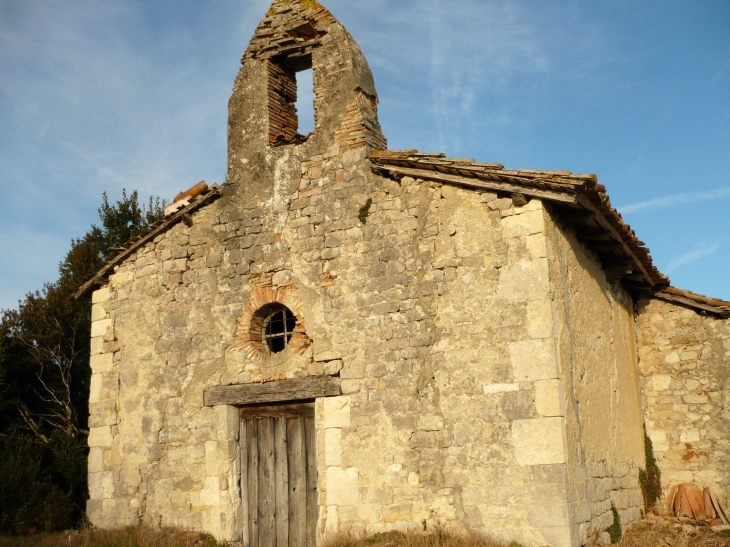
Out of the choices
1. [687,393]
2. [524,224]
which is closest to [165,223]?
[524,224]

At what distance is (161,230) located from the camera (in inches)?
363

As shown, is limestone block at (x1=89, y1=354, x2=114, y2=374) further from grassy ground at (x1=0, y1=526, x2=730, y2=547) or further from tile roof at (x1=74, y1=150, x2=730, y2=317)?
grassy ground at (x1=0, y1=526, x2=730, y2=547)

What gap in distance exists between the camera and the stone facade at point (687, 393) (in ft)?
30.3

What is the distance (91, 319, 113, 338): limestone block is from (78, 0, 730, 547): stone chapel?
1.2 inches

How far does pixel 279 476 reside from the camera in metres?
8.03

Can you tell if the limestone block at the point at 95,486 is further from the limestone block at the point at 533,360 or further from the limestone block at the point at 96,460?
the limestone block at the point at 533,360

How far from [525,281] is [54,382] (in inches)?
446

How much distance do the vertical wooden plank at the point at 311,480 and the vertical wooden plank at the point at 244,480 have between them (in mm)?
805

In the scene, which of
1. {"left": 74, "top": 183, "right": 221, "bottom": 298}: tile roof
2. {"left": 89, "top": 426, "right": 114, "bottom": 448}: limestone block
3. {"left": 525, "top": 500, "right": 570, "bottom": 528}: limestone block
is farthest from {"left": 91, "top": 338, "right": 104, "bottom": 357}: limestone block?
{"left": 525, "top": 500, "right": 570, "bottom": 528}: limestone block

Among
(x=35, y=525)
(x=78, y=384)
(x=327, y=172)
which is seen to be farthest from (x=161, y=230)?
(x=78, y=384)

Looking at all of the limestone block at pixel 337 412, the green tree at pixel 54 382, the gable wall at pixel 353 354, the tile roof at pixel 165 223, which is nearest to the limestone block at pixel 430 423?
the gable wall at pixel 353 354

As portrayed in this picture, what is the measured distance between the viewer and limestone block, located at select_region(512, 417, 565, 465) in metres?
6.39

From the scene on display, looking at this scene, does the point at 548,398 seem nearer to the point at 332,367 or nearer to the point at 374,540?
the point at 374,540

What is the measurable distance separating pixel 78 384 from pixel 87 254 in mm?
2903
